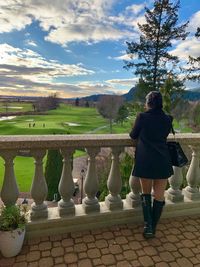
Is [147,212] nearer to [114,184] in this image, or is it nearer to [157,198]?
[157,198]

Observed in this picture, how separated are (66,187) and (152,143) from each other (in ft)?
4.05

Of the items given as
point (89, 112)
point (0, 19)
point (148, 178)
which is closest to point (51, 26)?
point (0, 19)

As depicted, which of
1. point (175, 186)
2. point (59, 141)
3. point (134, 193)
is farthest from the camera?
point (175, 186)

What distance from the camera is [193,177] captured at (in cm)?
376

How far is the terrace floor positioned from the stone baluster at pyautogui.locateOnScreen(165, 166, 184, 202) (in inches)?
18.5

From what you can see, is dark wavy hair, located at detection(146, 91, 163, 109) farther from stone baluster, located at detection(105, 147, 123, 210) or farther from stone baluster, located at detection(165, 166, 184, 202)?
stone baluster, located at detection(165, 166, 184, 202)

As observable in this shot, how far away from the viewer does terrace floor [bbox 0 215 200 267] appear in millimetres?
2705

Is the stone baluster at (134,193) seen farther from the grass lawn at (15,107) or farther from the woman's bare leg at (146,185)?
the grass lawn at (15,107)

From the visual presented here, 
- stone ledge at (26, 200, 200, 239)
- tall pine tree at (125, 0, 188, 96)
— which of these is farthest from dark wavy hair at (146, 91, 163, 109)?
tall pine tree at (125, 0, 188, 96)

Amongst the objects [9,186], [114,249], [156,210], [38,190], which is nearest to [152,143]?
[156,210]

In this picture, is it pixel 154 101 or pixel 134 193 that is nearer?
pixel 154 101

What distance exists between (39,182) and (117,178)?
3.46ft

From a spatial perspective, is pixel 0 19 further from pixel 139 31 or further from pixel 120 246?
pixel 139 31

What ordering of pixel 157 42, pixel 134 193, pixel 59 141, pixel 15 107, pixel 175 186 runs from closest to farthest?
1. pixel 59 141
2. pixel 134 193
3. pixel 175 186
4. pixel 157 42
5. pixel 15 107
